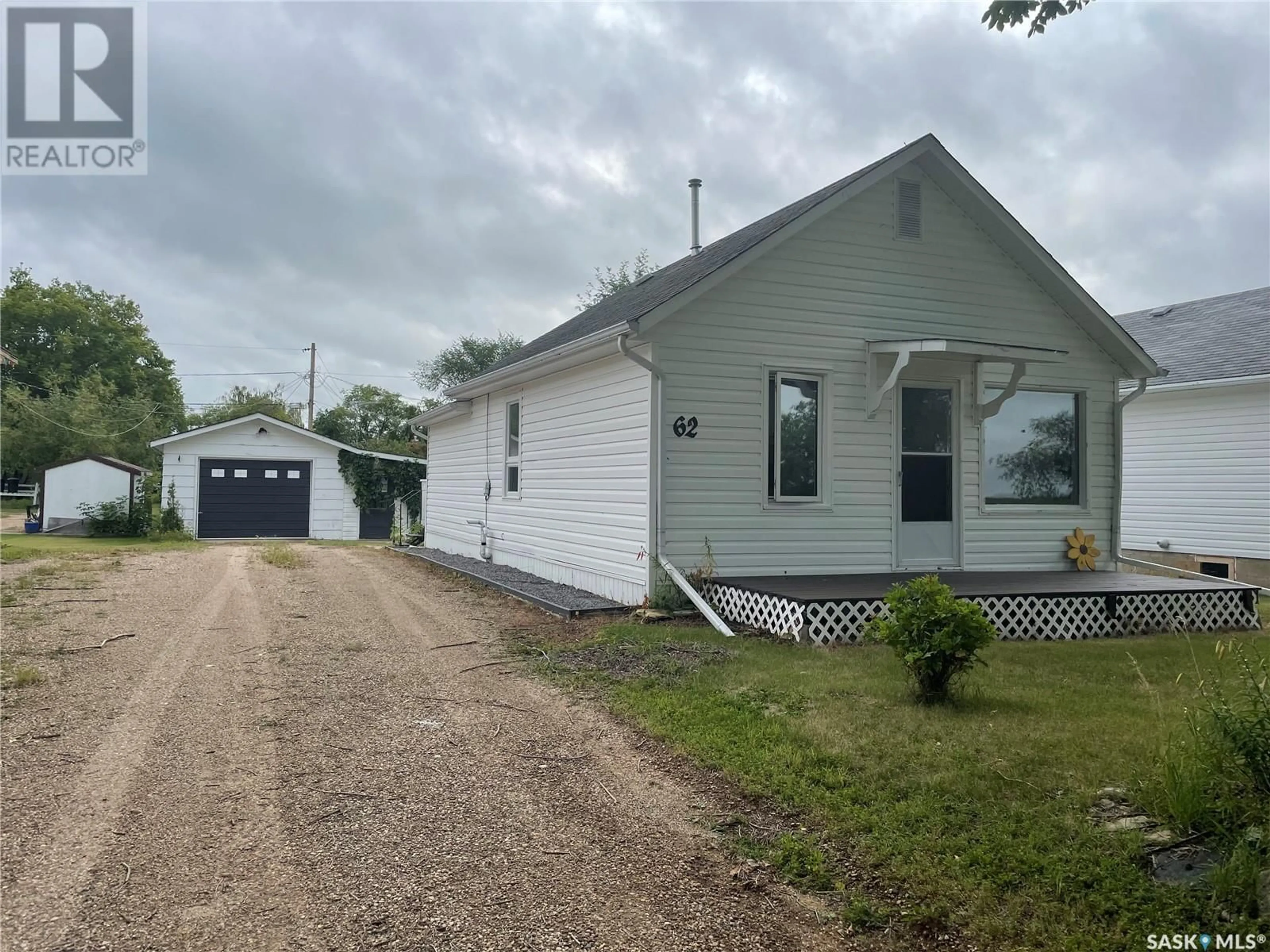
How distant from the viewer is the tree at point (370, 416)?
3891 cm

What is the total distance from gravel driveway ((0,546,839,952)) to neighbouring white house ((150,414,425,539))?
18621mm

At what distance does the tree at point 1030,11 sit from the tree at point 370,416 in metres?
32.4

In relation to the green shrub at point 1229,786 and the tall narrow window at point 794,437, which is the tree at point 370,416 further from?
the green shrub at point 1229,786

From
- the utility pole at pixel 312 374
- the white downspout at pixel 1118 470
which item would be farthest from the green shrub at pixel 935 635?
the utility pole at pixel 312 374

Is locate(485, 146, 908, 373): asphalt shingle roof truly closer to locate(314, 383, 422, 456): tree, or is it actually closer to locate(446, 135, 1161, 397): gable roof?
locate(446, 135, 1161, 397): gable roof

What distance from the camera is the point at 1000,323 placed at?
10.8 meters

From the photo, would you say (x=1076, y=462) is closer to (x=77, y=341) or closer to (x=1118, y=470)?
(x=1118, y=470)

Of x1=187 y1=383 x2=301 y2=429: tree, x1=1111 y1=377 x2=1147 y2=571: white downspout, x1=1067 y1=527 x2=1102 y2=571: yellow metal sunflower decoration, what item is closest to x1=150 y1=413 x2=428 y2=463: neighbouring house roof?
x1=1067 y1=527 x2=1102 y2=571: yellow metal sunflower decoration

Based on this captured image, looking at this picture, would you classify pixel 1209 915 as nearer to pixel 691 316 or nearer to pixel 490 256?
pixel 691 316

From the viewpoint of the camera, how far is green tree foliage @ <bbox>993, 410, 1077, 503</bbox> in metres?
10.7

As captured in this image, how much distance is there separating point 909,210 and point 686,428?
4.25m

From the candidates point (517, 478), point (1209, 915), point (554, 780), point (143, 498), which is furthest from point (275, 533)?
point (1209, 915)

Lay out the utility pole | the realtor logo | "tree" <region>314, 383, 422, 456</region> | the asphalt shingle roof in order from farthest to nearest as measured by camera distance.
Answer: the utility pole < "tree" <region>314, 383, 422, 456</region> < the asphalt shingle roof < the realtor logo

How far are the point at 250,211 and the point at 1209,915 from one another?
777 inches
